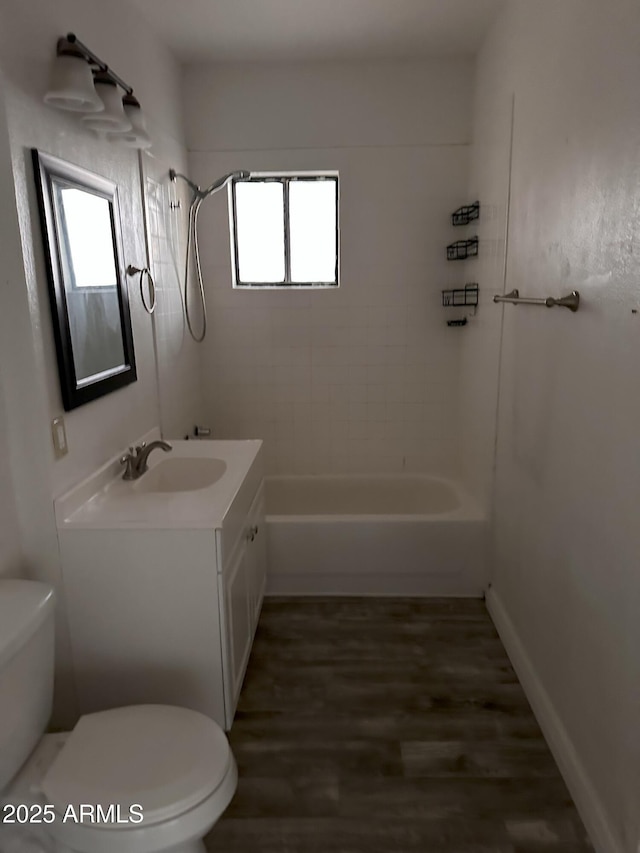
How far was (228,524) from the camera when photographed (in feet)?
6.15

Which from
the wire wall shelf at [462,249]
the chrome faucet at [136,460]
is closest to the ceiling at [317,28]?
the wire wall shelf at [462,249]

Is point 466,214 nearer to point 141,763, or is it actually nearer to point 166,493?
point 166,493

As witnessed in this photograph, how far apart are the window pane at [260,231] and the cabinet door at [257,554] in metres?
1.47

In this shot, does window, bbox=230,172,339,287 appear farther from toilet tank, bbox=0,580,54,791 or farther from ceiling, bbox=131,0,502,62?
toilet tank, bbox=0,580,54,791

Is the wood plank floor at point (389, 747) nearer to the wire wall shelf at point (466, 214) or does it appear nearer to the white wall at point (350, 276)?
the white wall at point (350, 276)

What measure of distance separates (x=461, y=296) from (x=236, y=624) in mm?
2141

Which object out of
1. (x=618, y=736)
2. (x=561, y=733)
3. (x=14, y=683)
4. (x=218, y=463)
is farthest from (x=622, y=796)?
(x=218, y=463)

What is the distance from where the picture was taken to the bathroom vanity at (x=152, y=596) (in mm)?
1784

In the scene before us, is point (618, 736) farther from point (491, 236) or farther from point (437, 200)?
point (437, 200)

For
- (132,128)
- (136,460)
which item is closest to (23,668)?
(136,460)

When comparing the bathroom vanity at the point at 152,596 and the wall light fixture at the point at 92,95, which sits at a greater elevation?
the wall light fixture at the point at 92,95

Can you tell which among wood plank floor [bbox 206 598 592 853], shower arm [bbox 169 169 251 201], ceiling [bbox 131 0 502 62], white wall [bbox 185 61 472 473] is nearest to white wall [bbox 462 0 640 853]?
wood plank floor [bbox 206 598 592 853]

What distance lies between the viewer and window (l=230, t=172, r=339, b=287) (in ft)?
11.0

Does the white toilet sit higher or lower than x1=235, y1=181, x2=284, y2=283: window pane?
lower
